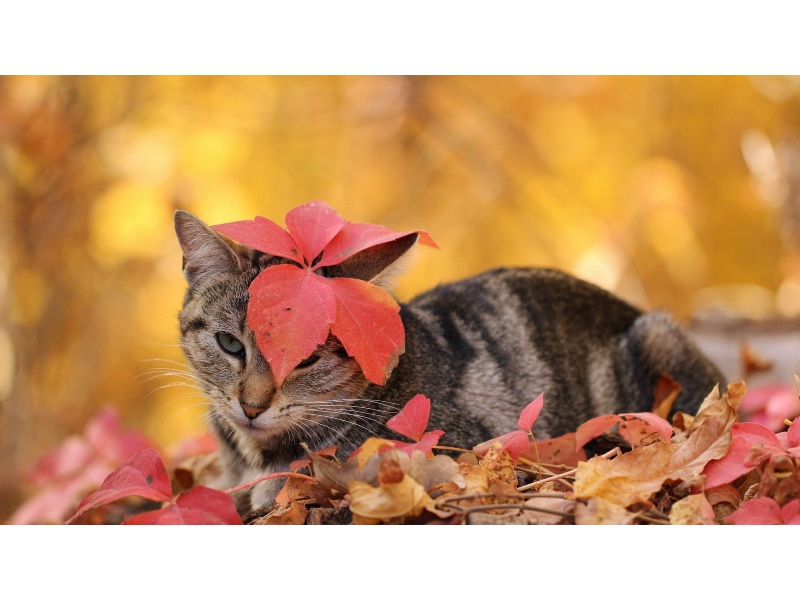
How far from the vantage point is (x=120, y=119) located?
472 cm

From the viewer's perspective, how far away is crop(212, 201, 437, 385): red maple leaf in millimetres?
1640

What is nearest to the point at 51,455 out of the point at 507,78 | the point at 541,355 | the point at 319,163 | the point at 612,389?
the point at 541,355

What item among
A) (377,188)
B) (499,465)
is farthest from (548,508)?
(377,188)

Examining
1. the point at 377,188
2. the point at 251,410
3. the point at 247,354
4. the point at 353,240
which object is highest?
the point at 377,188

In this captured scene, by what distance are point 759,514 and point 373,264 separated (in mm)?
1050

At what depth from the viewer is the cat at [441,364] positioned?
1.97 meters

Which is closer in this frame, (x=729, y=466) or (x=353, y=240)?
(x=729, y=466)

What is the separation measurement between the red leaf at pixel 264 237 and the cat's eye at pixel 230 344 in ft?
1.22

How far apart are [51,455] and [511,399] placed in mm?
1780

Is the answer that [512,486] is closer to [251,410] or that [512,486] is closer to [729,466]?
[729,466]

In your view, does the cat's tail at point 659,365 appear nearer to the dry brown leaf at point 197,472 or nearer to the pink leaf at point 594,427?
the pink leaf at point 594,427

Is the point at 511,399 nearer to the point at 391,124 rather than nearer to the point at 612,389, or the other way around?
the point at 612,389

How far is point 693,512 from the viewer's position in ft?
4.75

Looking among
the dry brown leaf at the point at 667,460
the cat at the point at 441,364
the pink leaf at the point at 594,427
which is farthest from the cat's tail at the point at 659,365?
the dry brown leaf at the point at 667,460
